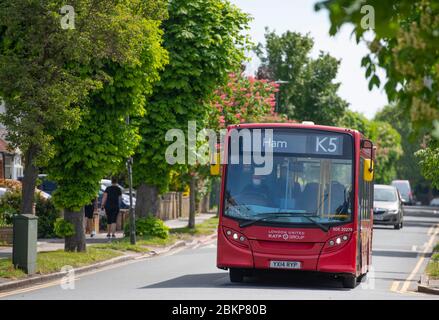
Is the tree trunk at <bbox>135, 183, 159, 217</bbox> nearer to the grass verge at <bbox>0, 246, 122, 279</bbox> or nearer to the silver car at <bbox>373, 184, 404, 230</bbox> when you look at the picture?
the grass verge at <bbox>0, 246, 122, 279</bbox>

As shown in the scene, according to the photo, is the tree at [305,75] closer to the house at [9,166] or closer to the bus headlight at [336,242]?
the house at [9,166]

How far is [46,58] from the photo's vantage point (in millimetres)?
22812

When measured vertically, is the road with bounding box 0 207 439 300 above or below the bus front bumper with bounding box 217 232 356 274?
below

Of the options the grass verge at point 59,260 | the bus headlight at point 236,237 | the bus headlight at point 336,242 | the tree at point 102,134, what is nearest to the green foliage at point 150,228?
the grass verge at point 59,260

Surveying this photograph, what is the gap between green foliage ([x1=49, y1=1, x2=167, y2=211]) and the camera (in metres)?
25.8

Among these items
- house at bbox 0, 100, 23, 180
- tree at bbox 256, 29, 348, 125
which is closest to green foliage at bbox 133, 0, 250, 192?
house at bbox 0, 100, 23, 180

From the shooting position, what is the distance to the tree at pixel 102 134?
25734mm

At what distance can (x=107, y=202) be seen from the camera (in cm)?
3625

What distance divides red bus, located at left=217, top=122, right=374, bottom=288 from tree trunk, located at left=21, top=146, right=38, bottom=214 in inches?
181

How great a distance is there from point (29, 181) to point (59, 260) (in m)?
1.79

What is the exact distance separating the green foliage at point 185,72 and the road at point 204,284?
5.71 m

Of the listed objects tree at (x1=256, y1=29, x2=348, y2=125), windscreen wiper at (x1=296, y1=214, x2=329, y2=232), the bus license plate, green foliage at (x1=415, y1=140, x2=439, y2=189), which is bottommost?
the bus license plate

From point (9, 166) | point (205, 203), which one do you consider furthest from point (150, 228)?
point (205, 203)

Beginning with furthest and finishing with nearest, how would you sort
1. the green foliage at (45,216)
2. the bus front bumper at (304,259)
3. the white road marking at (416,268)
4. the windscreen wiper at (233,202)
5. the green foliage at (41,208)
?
the green foliage at (45,216)
the green foliage at (41,208)
the white road marking at (416,268)
the windscreen wiper at (233,202)
the bus front bumper at (304,259)
